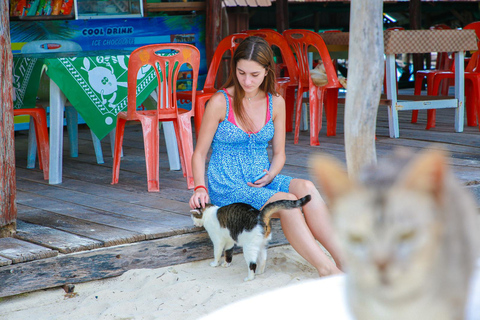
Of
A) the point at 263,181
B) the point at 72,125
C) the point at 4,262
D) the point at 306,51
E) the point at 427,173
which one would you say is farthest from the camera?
the point at 306,51

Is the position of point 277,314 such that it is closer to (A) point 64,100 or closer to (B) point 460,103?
(A) point 64,100

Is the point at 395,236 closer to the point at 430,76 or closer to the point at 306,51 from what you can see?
the point at 306,51

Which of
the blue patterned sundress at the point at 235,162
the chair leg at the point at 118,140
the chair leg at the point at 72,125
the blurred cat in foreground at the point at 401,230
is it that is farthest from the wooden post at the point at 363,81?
the blurred cat in foreground at the point at 401,230

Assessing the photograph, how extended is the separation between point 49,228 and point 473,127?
16.2 feet

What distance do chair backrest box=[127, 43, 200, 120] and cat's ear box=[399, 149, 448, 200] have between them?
3.62 metres

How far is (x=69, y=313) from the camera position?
265 centimetres

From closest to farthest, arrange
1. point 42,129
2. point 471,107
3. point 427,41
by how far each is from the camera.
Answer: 1. point 42,129
2. point 427,41
3. point 471,107

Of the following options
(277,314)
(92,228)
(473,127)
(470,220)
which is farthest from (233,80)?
(473,127)

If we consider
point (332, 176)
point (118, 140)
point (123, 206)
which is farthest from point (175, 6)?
point (332, 176)

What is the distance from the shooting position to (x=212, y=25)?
7160 mm

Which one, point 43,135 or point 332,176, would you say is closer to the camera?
point 332,176

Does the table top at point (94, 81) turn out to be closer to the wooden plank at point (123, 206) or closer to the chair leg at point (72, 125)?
the wooden plank at point (123, 206)

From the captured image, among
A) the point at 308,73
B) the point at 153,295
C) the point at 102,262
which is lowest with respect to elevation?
the point at 153,295

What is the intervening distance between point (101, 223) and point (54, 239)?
1.13 feet
